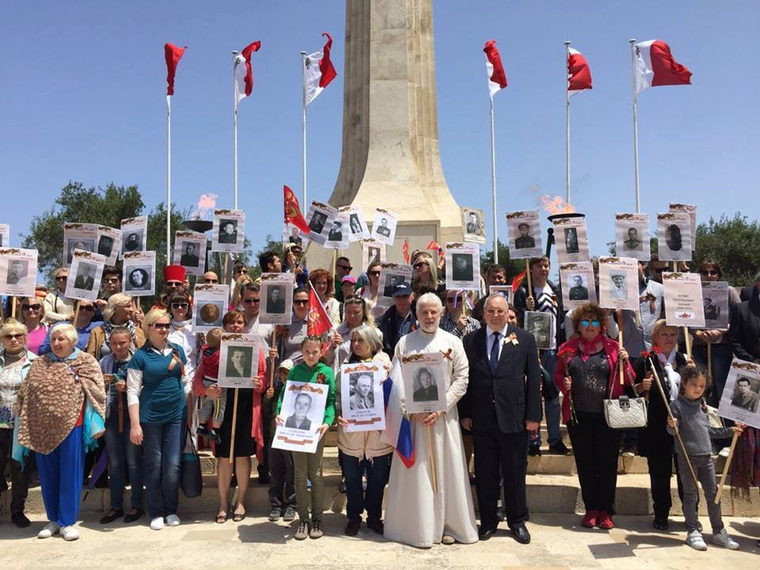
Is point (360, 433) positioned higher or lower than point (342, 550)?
higher

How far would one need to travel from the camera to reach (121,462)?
20.7 ft

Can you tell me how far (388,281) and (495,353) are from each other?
2405 mm

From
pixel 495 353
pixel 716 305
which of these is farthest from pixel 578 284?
pixel 495 353

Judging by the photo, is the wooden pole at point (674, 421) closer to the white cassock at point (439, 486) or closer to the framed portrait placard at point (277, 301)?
the white cassock at point (439, 486)

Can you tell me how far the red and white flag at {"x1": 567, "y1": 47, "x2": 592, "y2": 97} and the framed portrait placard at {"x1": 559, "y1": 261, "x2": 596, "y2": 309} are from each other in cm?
1084

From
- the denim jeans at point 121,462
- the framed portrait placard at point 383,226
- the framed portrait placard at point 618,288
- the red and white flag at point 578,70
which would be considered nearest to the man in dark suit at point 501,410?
the framed portrait placard at point 618,288

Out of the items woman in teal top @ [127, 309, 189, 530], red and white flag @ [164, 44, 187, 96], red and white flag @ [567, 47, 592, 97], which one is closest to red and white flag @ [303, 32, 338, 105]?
red and white flag @ [164, 44, 187, 96]

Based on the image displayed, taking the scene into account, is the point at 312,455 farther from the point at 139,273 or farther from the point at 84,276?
the point at 84,276

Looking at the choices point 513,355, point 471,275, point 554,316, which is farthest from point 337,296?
point 513,355

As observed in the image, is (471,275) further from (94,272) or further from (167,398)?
(94,272)

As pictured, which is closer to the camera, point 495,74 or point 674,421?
point 674,421

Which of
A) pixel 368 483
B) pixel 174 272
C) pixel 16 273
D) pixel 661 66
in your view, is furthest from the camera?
pixel 661 66

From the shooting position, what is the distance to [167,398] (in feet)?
20.1

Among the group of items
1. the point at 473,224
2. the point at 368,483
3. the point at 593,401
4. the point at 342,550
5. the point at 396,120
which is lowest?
the point at 342,550
